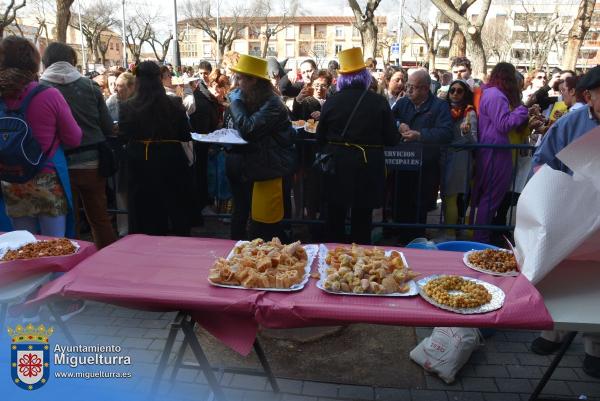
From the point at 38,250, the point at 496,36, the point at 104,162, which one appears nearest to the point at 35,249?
the point at 38,250

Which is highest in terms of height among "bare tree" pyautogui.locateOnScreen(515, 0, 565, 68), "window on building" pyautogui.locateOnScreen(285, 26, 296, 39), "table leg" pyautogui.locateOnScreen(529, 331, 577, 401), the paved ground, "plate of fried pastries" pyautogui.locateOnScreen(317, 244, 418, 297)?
"window on building" pyautogui.locateOnScreen(285, 26, 296, 39)

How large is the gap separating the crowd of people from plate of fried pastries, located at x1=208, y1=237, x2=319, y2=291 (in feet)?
4.64

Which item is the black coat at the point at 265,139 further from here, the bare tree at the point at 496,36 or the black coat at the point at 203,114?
the bare tree at the point at 496,36

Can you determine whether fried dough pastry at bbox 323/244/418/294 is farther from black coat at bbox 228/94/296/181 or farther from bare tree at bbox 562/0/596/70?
bare tree at bbox 562/0/596/70

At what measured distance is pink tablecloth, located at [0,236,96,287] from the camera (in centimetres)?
260

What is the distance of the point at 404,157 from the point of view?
505 centimetres

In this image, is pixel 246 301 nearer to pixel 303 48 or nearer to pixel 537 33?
pixel 537 33

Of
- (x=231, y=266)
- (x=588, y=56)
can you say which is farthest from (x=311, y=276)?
(x=588, y=56)

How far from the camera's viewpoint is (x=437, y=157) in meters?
5.17

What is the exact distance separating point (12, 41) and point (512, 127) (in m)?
4.48

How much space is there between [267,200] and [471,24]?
1136cm

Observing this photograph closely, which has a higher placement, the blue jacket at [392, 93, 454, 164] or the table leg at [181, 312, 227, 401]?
the blue jacket at [392, 93, 454, 164]

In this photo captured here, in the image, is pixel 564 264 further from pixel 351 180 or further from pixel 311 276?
pixel 351 180

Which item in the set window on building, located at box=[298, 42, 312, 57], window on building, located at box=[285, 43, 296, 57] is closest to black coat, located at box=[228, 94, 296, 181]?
window on building, located at box=[298, 42, 312, 57]
